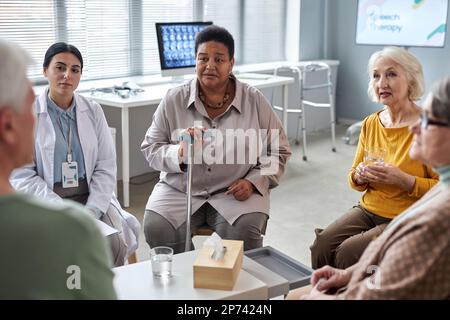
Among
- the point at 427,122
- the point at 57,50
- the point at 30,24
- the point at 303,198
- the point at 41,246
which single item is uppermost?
the point at 30,24

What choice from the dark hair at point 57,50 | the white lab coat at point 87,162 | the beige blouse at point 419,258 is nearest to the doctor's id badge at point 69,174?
the white lab coat at point 87,162

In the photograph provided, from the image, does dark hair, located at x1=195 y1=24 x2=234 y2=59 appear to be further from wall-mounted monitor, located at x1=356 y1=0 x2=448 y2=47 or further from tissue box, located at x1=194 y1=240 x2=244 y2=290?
wall-mounted monitor, located at x1=356 y1=0 x2=448 y2=47

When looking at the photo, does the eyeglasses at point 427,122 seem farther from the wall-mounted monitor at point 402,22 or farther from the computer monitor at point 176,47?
the wall-mounted monitor at point 402,22

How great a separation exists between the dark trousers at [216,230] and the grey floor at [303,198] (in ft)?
2.17

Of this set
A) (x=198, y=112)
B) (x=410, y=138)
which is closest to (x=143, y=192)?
(x=198, y=112)

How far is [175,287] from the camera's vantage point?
1.72 meters

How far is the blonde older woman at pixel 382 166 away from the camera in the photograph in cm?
223

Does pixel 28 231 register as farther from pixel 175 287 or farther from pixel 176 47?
pixel 176 47

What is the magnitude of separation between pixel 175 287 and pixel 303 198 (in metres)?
2.50

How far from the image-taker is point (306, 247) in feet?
10.6

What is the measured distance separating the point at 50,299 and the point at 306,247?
232 cm

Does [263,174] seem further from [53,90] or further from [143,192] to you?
[143,192]

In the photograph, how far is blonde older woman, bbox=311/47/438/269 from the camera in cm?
223

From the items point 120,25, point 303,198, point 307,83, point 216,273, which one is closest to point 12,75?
point 216,273
